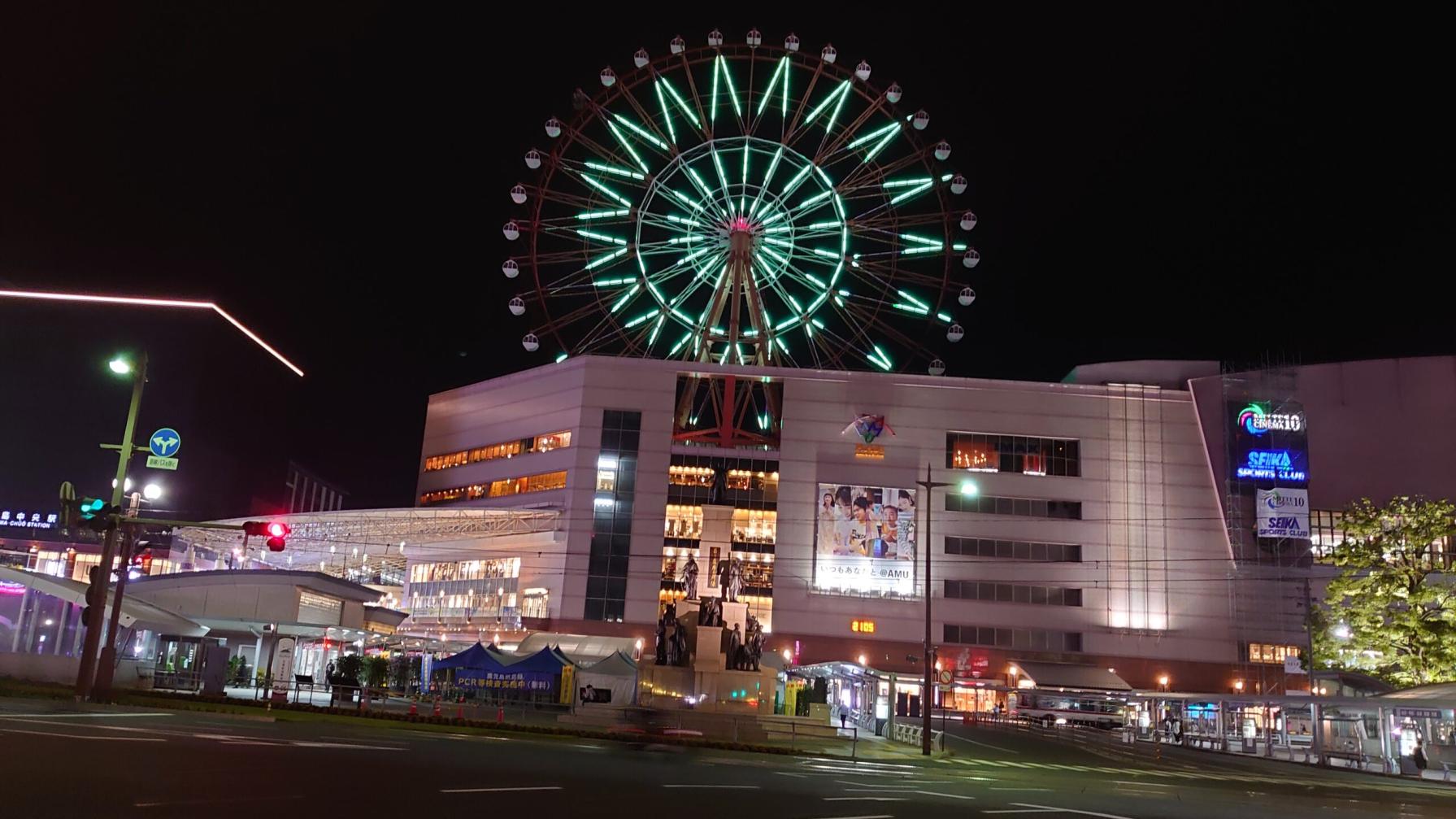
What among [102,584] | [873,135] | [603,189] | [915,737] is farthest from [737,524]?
[102,584]

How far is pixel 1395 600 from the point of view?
1859 inches

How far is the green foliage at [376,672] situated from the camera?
4794 cm

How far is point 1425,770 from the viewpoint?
34.3 metres

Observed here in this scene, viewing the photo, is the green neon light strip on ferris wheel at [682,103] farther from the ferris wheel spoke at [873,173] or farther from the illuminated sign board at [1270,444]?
the illuminated sign board at [1270,444]

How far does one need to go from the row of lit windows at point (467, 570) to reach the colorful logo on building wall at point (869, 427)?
25.1 metres

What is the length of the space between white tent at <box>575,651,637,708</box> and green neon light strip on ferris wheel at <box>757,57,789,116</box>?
35390 mm

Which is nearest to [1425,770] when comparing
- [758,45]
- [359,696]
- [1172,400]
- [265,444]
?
[359,696]

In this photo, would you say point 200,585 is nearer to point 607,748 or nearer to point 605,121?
point 607,748

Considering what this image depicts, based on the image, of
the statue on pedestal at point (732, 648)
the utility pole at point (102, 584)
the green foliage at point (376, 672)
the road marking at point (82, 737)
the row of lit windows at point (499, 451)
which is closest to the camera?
the road marking at point (82, 737)

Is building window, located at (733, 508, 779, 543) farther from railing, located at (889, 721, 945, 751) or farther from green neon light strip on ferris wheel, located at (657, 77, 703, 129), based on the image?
railing, located at (889, 721, 945, 751)

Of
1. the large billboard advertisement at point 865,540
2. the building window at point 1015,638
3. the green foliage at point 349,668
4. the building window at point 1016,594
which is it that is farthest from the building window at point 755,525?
the green foliage at point 349,668

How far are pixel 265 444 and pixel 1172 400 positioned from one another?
83.2 metres

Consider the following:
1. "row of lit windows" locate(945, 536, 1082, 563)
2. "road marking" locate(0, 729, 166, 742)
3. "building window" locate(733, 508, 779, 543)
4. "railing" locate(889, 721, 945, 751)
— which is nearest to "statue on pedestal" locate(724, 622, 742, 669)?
"railing" locate(889, 721, 945, 751)

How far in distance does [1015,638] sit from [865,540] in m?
11.4
